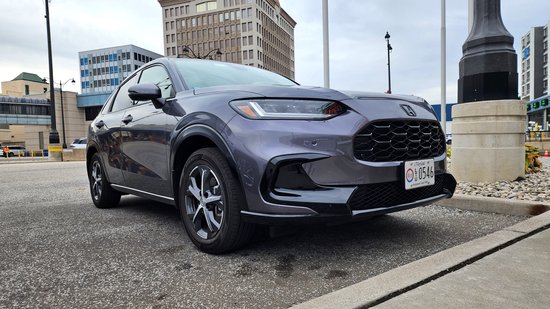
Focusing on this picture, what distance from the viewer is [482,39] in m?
5.62

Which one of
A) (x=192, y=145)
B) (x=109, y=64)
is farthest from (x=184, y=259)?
(x=109, y=64)

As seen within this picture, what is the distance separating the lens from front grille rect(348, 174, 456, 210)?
2307 mm

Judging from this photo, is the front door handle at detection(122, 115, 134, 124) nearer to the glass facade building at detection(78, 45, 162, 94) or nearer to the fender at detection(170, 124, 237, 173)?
the fender at detection(170, 124, 237, 173)

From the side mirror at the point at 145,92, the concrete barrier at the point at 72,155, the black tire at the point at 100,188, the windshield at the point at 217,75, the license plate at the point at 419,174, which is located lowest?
the concrete barrier at the point at 72,155

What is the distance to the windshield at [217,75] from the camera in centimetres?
324

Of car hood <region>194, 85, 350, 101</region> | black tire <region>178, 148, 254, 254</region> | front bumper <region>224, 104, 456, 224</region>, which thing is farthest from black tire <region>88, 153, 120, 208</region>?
front bumper <region>224, 104, 456, 224</region>

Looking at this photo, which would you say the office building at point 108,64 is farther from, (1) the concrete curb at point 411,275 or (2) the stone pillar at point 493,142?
(1) the concrete curb at point 411,275

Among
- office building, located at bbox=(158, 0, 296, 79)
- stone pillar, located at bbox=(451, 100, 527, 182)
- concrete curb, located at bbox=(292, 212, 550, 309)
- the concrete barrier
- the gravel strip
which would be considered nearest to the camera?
concrete curb, located at bbox=(292, 212, 550, 309)

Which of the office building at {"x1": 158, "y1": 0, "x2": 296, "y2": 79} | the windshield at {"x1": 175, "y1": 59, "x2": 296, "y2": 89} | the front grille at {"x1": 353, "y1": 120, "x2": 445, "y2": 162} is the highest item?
the office building at {"x1": 158, "y1": 0, "x2": 296, "y2": 79}

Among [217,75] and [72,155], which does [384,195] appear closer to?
[217,75]

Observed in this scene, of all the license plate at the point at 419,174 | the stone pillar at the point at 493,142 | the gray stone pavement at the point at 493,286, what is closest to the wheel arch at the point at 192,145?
the license plate at the point at 419,174

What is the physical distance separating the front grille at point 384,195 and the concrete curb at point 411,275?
0.38 metres

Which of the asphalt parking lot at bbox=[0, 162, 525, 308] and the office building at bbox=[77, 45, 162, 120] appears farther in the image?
the office building at bbox=[77, 45, 162, 120]

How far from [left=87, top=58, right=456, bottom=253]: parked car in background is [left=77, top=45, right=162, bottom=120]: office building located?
91.7m
